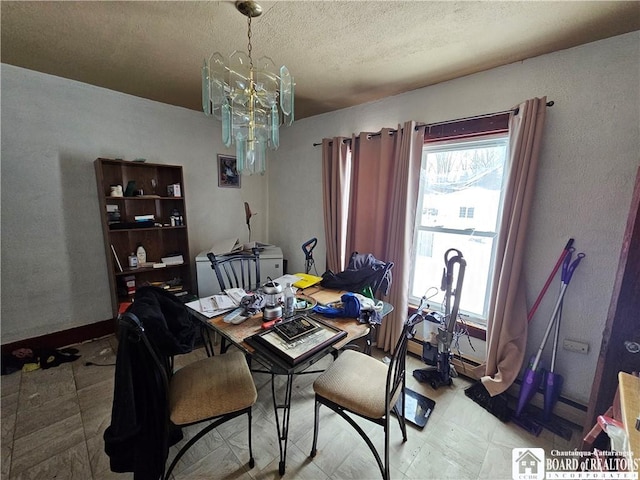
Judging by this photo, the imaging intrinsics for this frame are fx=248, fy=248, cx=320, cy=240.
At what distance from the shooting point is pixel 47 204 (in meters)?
2.16

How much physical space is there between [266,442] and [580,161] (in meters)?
2.60

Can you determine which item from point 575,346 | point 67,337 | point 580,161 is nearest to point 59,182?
point 67,337

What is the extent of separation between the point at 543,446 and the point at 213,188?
367cm

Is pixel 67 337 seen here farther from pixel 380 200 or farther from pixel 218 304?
pixel 380 200

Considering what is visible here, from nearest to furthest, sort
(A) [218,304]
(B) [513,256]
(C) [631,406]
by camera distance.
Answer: (C) [631,406]
(A) [218,304]
(B) [513,256]

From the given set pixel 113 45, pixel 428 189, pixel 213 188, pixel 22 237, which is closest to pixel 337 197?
pixel 428 189

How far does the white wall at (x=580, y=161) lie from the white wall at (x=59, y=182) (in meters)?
2.99

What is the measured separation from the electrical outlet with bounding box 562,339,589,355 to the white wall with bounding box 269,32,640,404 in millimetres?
34

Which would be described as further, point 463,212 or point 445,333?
point 463,212

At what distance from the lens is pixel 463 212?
2.13m

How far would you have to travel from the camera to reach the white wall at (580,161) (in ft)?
4.75

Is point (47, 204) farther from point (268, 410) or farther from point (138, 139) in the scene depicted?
point (268, 410)

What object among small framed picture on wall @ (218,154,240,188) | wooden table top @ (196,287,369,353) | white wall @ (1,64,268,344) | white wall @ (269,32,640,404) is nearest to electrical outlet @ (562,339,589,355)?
white wall @ (269,32,640,404)

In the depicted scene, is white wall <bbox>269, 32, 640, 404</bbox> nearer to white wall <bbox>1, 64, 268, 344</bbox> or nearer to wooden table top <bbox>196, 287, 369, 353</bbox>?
wooden table top <bbox>196, 287, 369, 353</bbox>
